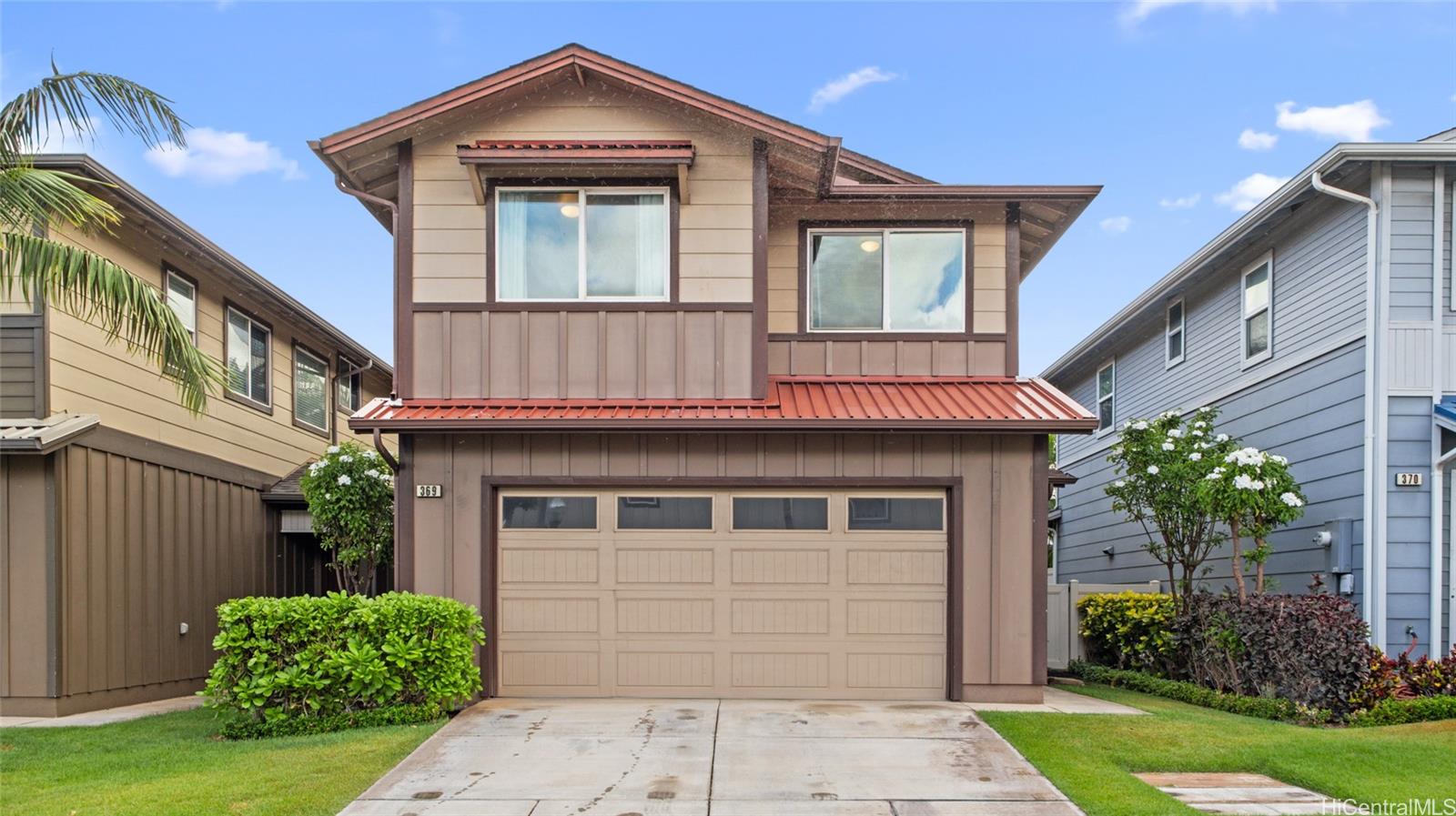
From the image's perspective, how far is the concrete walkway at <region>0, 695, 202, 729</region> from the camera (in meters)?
9.34

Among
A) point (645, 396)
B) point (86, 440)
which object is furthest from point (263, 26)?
point (645, 396)

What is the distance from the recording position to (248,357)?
14305 mm

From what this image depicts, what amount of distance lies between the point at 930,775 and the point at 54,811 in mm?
5419

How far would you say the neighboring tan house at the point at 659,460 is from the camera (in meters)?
9.59

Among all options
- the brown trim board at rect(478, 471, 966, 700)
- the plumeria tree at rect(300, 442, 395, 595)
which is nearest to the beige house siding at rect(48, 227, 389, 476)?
the plumeria tree at rect(300, 442, 395, 595)

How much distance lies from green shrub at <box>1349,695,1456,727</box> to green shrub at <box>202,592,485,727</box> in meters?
7.75

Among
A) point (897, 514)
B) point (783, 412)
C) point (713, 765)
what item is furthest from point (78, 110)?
point (897, 514)

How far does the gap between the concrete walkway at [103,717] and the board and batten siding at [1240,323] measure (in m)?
12.7

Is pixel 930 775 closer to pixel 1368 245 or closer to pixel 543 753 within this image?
pixel 543 753

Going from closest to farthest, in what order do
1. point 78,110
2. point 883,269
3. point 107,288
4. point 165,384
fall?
point 107,288
point 78,110
point 883,269
point 165,384

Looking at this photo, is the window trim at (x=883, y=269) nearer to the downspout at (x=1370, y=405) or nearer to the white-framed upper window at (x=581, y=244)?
the white-framed upper window at (x=581, y=244)

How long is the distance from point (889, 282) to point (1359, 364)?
486cm

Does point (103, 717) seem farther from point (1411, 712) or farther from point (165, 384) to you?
point (1411, 712)

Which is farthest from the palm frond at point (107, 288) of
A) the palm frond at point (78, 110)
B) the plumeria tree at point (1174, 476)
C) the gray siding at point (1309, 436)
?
the gray siding at point (1309, 436)
